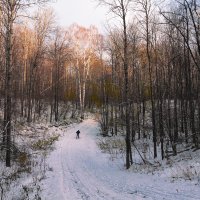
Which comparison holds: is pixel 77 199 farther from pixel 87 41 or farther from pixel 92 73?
pixel 92 73

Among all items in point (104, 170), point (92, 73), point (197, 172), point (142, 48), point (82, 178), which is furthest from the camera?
point (92, 73)

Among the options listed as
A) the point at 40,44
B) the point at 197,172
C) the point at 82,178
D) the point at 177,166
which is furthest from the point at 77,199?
the point at 40,44

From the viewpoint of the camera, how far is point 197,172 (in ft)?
37.8

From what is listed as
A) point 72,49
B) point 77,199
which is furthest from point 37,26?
point 77,199

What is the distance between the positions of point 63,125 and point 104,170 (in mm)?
25863

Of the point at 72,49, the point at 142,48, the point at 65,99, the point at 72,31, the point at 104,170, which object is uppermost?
the point at 72,31

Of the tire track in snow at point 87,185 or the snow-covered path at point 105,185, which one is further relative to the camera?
the tire track in snow at point 87,185

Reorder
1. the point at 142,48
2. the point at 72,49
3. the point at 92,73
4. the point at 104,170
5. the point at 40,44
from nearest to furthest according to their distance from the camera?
the point at 104,170 → the point at 142,48 → the point at 40,44 → the point at 72,49 → the point at 92,73

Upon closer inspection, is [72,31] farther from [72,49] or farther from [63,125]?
[63,125]

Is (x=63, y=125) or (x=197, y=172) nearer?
(x=197, y=172)

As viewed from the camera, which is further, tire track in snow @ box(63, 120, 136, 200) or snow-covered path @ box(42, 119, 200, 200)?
tire track in snow @ box(63, 120, 136, 200)

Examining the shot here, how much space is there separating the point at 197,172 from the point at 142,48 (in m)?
21.9

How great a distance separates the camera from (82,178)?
524 inches

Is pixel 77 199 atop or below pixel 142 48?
below
